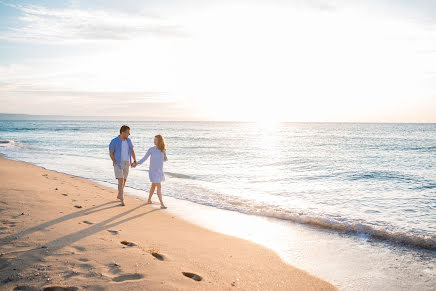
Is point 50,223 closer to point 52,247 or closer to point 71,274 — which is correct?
point 52,247

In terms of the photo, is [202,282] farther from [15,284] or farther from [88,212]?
[88,212]

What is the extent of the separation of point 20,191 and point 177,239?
4718 millimetres

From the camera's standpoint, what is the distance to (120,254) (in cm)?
432

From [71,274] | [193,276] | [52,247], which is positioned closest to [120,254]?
[71,274]

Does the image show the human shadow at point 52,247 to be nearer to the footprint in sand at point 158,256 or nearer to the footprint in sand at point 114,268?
the footprint in sand at point 114,268

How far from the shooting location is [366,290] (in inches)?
170

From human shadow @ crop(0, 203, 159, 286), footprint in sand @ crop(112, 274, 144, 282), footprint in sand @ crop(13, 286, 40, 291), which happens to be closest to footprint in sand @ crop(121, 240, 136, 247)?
human shadow @ crop(0, 203, 159, 286)

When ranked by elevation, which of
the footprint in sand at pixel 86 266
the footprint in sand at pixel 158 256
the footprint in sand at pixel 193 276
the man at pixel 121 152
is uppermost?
the man at pixel 121 152

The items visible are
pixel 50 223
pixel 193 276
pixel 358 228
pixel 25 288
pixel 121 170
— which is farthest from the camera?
pixel 121 170

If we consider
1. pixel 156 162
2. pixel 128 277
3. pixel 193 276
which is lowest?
pixel 193 276

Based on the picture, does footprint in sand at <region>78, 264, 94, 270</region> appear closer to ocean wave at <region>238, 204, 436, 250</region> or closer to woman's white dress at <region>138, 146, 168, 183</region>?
woman's white dress at <region>138, 146, 168, 183</region>

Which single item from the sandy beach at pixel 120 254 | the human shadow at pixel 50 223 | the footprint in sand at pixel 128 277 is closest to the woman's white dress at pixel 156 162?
the human shadow at pixel 50 223

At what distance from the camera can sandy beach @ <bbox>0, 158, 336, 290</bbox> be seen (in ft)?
11.8

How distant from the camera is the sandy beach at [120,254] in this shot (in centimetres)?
360
